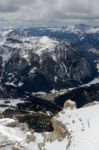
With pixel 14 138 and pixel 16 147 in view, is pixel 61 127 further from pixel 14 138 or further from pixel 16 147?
pixel 14 138

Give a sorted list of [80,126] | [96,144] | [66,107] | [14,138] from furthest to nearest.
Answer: [14,138] < [66,107] < [80,126] < [96,144]

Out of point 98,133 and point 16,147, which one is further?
point 16,147

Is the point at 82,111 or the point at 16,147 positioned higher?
the point at 82,111

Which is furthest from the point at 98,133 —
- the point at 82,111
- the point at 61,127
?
the point at 82,111

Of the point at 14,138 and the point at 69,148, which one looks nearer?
the point at 69,148

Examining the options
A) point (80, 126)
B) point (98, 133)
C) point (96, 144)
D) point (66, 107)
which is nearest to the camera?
point (96, 144)

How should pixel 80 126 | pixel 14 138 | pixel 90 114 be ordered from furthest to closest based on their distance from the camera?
1. pixel 14 138
2. pixel 90 114
3. pixel 80 126

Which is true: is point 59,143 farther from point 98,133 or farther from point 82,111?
point 82,111

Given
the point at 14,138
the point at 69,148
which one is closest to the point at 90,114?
the point at 69,148

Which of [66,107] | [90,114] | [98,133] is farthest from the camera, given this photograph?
[66,107]
